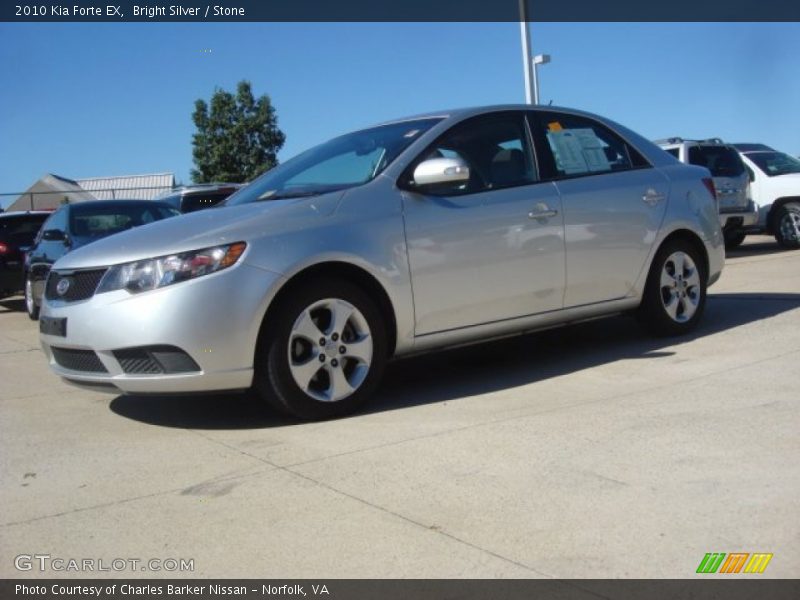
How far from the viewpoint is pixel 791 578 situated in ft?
9.52

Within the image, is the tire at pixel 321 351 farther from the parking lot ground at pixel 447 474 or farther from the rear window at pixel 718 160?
the rear window at pixel 718 160

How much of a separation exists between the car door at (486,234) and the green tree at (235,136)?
147ft

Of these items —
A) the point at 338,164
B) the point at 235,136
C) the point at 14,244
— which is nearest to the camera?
the point at 338,164

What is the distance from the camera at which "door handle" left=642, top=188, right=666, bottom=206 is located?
6.49 metres

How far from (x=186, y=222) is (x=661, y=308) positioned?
3.35 m

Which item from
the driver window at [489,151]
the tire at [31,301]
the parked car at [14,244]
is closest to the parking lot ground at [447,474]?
the driver window at [489,151]

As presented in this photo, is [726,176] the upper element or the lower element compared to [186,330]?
upper

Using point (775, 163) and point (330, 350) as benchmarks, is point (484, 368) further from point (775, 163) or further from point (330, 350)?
point (775, 163)

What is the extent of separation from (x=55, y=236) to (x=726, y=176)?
9562 millimetres

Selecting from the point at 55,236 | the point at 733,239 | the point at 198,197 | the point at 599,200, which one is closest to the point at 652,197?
the point at 599,200

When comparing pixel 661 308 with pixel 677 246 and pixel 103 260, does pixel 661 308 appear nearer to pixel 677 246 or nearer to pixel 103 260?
pixel 677 246

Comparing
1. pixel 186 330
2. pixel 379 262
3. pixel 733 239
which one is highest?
pixel 379 262

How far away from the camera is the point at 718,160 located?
572 inches
